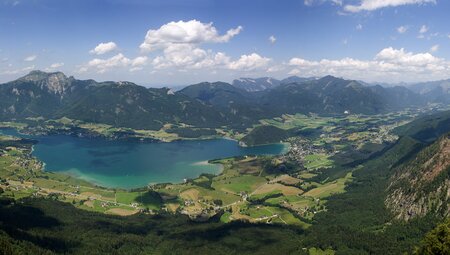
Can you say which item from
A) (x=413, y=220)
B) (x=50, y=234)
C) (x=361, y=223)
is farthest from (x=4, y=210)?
(x=413, y=220)

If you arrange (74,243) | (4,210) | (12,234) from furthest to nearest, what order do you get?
(4,210) → (74,243) → (12,234)


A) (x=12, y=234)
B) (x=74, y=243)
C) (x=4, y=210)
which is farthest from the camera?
(x=4, y=210)

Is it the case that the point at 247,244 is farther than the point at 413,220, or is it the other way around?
the point at 413,220

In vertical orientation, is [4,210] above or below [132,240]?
above

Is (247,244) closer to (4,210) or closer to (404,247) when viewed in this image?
(404,247)

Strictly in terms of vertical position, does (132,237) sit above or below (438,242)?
below

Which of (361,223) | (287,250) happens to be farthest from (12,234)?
(361,223)

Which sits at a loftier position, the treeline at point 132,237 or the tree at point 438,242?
the tree at point 438,242

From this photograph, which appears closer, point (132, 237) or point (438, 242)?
point (438, 242)

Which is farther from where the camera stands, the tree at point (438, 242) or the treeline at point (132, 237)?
the treeline at point (132, 237)

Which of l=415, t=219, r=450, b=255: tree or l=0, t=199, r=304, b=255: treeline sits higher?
l=415, t=219, r=450, b=255: tree

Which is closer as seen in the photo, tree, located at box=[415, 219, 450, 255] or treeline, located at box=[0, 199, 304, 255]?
tree, located at box=[415, 219, 450, 255]
